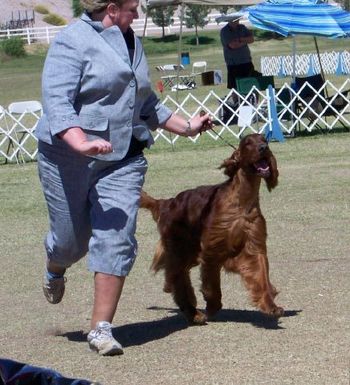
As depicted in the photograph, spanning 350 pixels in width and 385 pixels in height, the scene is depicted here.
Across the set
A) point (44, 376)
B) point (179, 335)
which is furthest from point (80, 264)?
point (44, 376)

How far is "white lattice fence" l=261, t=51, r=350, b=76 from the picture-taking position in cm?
3575

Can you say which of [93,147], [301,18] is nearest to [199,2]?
[301,18]

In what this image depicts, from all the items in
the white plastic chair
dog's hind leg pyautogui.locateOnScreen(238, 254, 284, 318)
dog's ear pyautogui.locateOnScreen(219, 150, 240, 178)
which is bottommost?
the white plastic chair

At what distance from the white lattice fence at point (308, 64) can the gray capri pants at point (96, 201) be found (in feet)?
98.5

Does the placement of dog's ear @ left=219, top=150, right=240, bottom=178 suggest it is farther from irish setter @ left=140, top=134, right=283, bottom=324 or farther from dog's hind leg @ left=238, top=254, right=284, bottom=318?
dog's hind leg @ left=238, top=254, right=284, bottom=318

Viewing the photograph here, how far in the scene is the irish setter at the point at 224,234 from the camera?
581cm

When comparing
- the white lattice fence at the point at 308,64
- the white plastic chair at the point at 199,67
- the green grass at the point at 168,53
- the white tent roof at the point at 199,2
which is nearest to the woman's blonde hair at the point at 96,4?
the white tent roof at the point at 199,2

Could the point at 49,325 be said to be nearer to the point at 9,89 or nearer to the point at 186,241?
the point at 186,241

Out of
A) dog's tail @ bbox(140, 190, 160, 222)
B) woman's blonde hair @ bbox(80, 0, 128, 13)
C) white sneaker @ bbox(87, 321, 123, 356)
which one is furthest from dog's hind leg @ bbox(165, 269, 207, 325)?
woman's blonde hair @ bbox(80, 0, 128, 13)

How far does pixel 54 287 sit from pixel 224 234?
3.15 ft

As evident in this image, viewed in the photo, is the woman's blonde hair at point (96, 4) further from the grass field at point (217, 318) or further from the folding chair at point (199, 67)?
the folding chair at point (199, 67)

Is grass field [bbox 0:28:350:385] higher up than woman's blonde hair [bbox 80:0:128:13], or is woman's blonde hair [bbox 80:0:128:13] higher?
woman's blonde hair [bbox 80:0:128:13]

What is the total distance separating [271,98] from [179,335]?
12.2 m

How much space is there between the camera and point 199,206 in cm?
599
